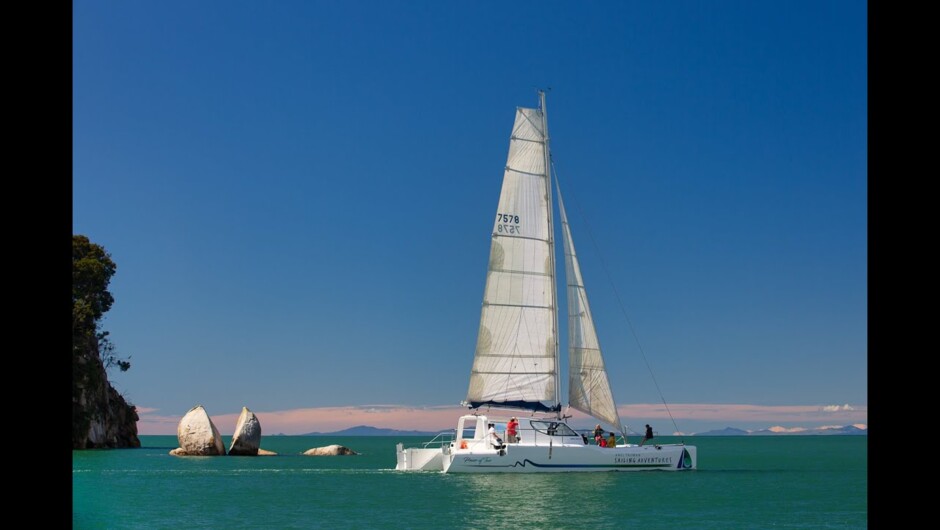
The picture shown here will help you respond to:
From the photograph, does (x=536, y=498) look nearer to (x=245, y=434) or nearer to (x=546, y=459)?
(x=546, y=459)

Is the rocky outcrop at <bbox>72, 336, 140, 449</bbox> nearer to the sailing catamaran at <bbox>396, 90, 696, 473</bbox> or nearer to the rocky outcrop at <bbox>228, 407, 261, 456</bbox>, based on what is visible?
the rocky outcrop at <bbox>228, 407, 261, 456</bbox>

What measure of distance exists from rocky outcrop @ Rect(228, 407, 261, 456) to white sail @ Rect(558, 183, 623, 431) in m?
29.3

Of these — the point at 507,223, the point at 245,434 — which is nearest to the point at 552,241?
the point at 507,223

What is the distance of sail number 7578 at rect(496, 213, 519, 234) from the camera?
157ft

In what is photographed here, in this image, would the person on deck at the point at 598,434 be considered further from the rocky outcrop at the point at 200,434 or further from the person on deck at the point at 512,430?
the rocky outcrop at the point at 200,434

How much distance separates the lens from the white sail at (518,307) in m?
47.9

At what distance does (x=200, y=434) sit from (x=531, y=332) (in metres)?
32.2

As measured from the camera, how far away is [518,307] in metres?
48.1

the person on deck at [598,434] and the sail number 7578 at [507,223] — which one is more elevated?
the sail number 7578 at [507,223]

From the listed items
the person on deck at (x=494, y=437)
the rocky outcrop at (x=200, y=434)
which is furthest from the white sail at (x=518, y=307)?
the rocky outcrop at (x=200, y=434)

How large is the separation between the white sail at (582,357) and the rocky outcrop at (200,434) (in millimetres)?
32311
